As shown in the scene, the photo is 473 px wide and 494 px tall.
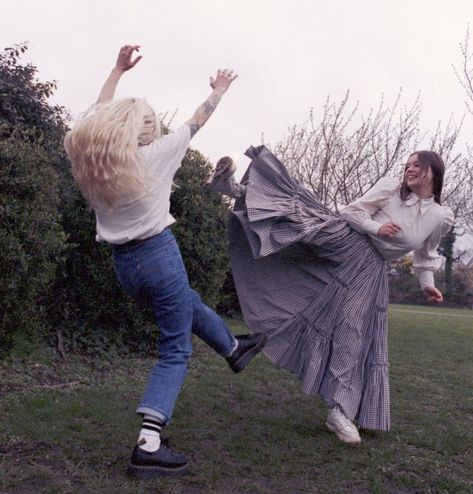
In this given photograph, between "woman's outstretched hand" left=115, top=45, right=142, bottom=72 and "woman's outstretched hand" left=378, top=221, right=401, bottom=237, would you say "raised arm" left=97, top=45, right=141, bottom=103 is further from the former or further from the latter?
"woman's outstretched hand" left=378, top=221, right=401, bottom=237

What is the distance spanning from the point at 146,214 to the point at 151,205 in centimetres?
5

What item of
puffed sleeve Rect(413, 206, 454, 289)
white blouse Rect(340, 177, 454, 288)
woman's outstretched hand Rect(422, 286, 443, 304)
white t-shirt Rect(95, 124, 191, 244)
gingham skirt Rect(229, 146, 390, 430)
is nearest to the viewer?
white t-shirt Rect(95, 124, 191, 244)

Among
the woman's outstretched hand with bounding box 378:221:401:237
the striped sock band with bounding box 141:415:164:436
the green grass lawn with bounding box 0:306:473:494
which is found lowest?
the green grass lawn with bounding box 0:306:473:494

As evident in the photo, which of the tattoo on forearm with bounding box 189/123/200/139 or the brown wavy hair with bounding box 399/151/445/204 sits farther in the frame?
the brown wavy hair with bounding box 399/151/445/204

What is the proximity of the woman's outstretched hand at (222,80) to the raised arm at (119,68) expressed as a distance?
46 centimetres

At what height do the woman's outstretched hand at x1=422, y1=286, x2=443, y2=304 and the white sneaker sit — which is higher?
the woman's outstretched hand at x1=422, y1=286, x2=443, y2=304

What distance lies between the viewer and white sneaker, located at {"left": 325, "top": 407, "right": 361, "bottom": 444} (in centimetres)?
399

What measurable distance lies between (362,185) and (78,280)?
10587 mm

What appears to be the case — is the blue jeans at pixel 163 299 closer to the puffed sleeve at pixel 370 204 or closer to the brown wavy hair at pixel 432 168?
the puffed sleeve at pixel 370 204

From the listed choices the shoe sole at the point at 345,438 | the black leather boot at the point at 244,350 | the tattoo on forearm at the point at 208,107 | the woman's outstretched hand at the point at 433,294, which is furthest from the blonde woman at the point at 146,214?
the woman's outstretched hand at the point at 433,294

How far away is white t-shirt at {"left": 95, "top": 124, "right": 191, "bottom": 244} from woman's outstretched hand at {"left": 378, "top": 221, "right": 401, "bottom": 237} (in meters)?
1.56

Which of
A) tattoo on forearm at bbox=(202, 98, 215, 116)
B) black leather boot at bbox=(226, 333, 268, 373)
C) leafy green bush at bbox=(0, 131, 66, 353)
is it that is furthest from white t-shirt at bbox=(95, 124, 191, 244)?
leafy green bush at bbox=(0, 131, 66, 353)

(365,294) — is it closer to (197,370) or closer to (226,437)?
(226,437)

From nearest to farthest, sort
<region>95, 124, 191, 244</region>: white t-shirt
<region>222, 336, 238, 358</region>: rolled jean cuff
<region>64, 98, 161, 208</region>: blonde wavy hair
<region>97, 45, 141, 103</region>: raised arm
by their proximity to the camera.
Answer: <region>64, 98, 161, 208</region>: blonde wavy hair → <region>95, 124, 191, 244</region>: white t-shirt → <region>97, 45, 141, 103</region>: raised arm → <region>222, 336, 238, 358</region>: rolled jean cuff
